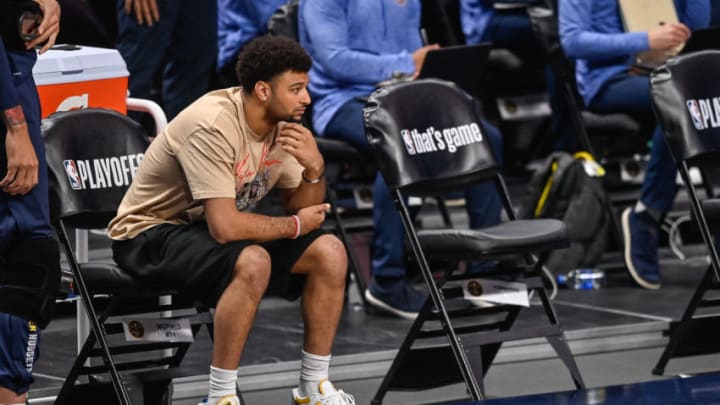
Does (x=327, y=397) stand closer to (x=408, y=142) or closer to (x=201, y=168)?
(x=201, y=168)

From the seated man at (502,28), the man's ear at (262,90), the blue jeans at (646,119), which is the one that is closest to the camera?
the man's ear at (262,90)

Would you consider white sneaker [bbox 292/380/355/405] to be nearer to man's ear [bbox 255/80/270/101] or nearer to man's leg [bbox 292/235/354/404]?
man's leg [bbox 292/235/354/404]

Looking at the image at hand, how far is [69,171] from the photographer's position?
419 centimetres

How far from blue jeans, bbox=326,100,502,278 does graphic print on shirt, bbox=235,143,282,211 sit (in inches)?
48.8

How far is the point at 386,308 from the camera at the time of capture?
5.50 meters

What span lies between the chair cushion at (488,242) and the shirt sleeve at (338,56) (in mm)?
1390

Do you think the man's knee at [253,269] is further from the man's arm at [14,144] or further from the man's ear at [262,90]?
the man's arm at [14,144]

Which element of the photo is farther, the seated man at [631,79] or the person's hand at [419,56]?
the seated man at [631,79]

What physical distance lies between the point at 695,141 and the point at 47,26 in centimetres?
240

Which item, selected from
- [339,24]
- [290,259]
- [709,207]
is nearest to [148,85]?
[339,24]

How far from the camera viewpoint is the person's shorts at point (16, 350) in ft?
11.4

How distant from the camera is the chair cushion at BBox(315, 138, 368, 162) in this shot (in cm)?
567

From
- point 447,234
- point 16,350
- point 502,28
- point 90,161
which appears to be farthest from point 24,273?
point 502,28

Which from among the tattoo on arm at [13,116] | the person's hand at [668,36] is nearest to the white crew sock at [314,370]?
the tattoo on arm at [13,116]
